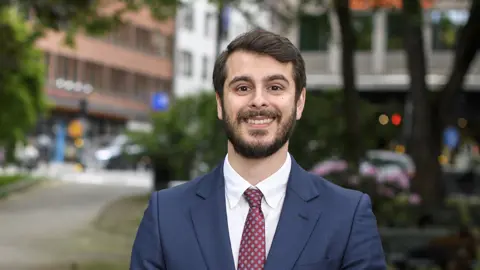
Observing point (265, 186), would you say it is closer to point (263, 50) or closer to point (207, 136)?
point (263, 50)

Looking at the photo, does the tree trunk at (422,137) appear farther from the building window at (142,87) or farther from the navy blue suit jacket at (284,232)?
the building window at (142,87)

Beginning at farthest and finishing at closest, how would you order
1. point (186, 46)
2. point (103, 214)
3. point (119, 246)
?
point (186, 46)
point (103, 214)
point (119, 246)

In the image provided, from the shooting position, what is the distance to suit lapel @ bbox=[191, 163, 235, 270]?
3.16m

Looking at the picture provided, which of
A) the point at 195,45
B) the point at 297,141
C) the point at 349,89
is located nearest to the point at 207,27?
the point at 195,45

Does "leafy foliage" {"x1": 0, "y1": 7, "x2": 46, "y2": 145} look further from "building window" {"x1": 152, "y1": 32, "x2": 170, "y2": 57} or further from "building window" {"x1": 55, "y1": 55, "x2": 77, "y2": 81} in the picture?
"building window" {"x1": 152, "y1": 32, "x2": 170, "y2": 57}

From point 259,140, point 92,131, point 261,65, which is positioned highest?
point 261,65

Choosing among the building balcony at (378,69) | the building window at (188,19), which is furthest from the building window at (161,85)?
the building balcony at (378,69)

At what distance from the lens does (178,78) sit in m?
88.6

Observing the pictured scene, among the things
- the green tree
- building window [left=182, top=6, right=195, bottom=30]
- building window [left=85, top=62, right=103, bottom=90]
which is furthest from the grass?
building window [left=182, top=6, right=195, bottom=30]

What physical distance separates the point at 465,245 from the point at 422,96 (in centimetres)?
854

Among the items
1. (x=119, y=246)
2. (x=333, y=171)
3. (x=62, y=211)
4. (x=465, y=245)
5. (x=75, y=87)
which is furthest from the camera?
(x=75, y=87)

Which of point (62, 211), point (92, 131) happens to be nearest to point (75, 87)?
A: point (92, 131)

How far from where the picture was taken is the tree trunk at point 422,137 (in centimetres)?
1892

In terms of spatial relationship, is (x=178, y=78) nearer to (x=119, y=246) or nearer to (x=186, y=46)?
(x=186, y=46)
